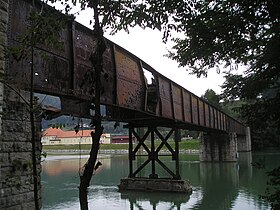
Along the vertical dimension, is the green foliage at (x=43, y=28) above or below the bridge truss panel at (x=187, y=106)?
below

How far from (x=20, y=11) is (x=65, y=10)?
401 centimetres

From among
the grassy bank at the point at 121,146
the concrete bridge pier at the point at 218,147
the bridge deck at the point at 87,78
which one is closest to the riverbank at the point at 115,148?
the grassy bank at the point at 121,146

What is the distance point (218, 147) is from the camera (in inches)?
1551

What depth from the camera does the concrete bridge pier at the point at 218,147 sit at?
38.5 metres

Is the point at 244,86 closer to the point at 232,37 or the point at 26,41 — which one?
the point at 232,37

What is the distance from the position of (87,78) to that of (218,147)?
122ft

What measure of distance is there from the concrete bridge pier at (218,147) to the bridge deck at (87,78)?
20966 millimetres

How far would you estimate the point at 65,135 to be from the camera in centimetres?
8994

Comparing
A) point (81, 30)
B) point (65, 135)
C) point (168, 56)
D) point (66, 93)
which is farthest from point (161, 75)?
point (65, 135)

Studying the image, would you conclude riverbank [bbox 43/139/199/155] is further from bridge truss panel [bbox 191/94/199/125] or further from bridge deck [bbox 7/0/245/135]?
bridge deck [bbox 7/0/245/135]

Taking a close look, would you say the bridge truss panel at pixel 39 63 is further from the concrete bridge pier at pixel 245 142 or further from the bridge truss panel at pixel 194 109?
the concrete bridge pier at pixel 245 142

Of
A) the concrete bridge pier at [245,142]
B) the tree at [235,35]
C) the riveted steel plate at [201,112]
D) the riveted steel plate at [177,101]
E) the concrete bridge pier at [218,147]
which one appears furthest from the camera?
the concrete bridge pier at [245,142]

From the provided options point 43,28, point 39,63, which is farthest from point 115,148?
point 43,28

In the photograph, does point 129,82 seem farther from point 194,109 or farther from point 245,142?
point 245,142
